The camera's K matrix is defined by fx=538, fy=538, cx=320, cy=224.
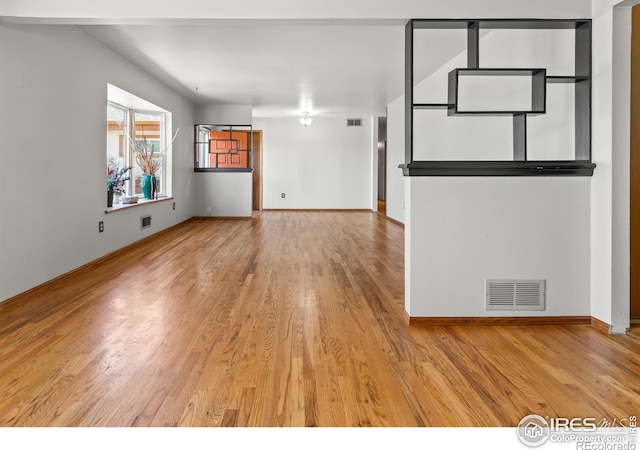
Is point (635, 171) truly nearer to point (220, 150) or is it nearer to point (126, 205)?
point (126, 205)

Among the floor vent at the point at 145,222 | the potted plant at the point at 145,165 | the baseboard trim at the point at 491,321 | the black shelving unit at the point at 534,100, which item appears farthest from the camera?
the potted plant at the point at 145,165

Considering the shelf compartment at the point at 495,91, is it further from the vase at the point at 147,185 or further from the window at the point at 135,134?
the vase at the point at 147,185

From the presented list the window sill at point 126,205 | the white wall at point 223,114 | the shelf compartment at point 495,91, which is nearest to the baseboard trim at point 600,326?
the shelf compartment at point 495,91

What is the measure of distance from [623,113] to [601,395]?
5.69ft

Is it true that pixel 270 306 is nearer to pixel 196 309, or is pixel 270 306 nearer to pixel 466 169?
pixel 196 309

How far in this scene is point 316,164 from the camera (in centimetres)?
1336

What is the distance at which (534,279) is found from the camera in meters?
3.38

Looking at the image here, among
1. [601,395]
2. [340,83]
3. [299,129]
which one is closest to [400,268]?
[601,395]

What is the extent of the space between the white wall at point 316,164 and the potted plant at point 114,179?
632cm

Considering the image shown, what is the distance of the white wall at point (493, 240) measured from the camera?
132 inches

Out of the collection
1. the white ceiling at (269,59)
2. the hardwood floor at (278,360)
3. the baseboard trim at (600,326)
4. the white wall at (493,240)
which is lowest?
the hardwood floor at (278,360)

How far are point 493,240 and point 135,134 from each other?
6.21m

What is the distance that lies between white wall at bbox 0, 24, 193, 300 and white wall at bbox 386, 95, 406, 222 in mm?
4937

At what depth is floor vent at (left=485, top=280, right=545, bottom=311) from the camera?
338 cm
